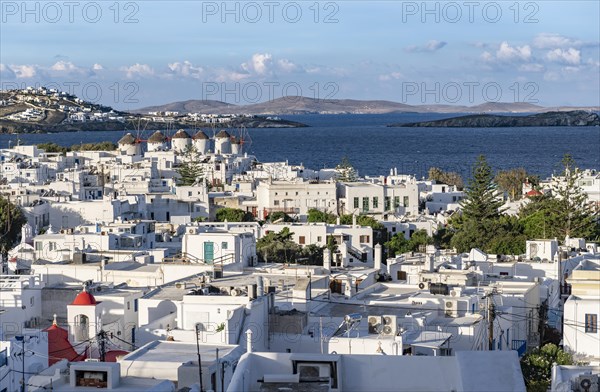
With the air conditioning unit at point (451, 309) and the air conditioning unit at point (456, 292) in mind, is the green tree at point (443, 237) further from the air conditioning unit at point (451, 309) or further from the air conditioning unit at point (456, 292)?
the air conditioning unit at point (451, 309)

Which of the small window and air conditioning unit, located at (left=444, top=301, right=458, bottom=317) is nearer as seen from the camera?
the small window

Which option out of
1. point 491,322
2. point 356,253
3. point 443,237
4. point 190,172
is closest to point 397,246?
point 356,253

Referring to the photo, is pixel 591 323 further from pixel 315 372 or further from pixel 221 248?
pixel 221 248

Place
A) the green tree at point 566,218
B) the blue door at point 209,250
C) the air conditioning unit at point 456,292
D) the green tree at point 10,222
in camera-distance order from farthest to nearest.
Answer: the green tree at point 10,222, the green tree at point 566,218, the blue door at point 209,250, the air conditioning unit at point 456,292

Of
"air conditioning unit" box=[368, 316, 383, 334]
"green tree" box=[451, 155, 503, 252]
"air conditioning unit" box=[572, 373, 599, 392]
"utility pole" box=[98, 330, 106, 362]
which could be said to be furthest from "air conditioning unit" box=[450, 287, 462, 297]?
"green tree" box=[451, 155, 503, 252]

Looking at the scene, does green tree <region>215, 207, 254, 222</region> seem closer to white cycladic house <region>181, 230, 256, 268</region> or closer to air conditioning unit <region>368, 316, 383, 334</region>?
white cycladic house <region>181, 230, 256, 268</region>

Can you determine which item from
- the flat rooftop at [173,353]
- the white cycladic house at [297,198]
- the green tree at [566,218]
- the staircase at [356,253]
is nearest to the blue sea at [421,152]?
the white cycladic house at [297,198]
